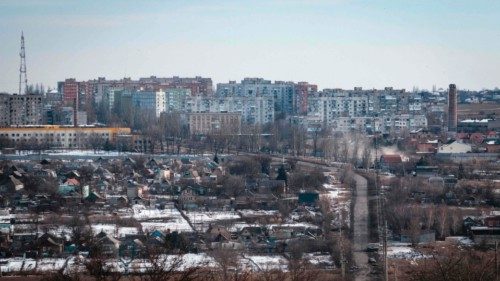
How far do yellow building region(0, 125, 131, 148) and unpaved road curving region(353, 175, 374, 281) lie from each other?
21.9ft

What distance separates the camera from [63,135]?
16.3m

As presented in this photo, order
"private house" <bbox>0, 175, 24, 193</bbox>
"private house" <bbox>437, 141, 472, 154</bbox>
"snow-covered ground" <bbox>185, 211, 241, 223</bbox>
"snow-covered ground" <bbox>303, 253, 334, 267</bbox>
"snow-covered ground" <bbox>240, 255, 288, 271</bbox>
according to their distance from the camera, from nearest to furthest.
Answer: "snow-covered ground" <bbox>240, 255, 288, 271</bbox>
"snow-covered ground" <bbox>303, 253, 334, 267</bbox>
"snow-covered ground" <bbox>185, 211, 241, 223</bbox>
"private house" <bbox>0, 175, 24, 193</bbox>
"private house" <bbox>437, 141, 472, 154</bbox>

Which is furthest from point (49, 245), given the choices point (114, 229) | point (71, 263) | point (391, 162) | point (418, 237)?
point (391, 162)

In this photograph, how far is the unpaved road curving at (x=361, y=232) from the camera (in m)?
6.29

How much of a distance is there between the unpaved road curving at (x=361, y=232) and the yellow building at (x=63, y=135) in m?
6.68

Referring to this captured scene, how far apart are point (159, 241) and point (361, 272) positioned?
64.9 inches

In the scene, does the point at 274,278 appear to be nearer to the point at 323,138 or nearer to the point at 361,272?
the point at 361,272

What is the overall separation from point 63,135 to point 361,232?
9.62 metres

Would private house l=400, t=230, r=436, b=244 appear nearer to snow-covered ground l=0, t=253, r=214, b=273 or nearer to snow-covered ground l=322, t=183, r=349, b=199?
snow-covered ground l=0, t=253, r=214, b=273

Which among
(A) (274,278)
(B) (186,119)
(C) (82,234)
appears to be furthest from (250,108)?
(A) (274,278)

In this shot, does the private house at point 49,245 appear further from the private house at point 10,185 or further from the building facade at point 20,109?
the building facade at point 20,109

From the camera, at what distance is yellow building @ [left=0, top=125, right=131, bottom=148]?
15.9 meters

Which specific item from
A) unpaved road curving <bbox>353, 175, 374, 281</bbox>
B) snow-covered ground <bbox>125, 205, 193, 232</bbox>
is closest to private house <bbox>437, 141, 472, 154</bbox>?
unpaved road curving <bbox>353, 175, 374, 281</bbox>

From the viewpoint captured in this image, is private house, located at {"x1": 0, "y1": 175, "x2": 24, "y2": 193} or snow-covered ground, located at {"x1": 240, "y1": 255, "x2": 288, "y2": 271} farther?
private house, located at {"x1": 0, "y1": 175, "x2": 24, "y2": 193}
